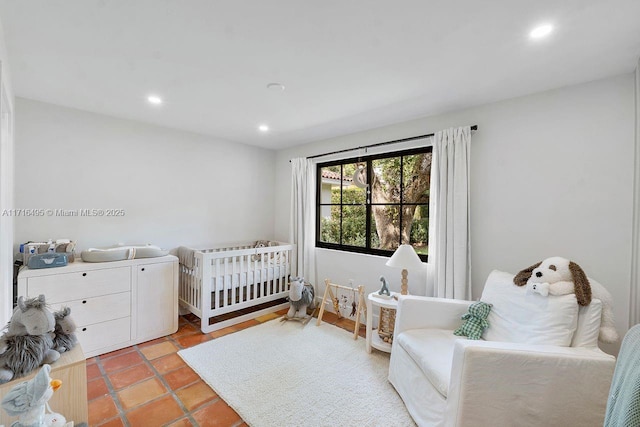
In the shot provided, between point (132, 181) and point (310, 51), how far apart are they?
8.31 feet

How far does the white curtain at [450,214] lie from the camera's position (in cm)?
238

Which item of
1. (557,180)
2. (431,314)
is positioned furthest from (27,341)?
(557,180)

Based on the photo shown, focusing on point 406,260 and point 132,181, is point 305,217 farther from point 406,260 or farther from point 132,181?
point 132,181

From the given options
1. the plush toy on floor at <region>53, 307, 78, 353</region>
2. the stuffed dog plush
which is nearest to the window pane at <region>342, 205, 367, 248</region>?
the stuffed dog plush

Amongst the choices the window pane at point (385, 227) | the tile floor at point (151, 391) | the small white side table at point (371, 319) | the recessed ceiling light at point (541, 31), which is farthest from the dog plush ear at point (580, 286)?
the tile floor at point (151, 391)

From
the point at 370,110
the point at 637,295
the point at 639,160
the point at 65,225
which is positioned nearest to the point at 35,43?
the point at 65,225

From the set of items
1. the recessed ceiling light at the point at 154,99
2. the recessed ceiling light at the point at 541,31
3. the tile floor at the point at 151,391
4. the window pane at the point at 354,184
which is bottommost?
the tile floor at the point at 151,391

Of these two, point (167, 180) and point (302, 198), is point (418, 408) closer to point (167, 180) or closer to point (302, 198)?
point (302, 198)

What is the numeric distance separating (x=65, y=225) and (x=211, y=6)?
2.62 metres

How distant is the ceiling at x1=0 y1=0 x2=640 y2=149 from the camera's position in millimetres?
1320

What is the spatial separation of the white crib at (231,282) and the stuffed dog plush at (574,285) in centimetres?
262

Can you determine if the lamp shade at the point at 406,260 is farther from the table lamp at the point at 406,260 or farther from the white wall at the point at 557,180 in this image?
the white wall at the point at 557,180

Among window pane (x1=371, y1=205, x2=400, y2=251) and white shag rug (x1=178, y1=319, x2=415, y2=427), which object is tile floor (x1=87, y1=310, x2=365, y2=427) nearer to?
white shag rug (x1=178, y1=319, x2=415, y2=427)

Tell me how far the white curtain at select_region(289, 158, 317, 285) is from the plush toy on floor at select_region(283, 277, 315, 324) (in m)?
0.41
